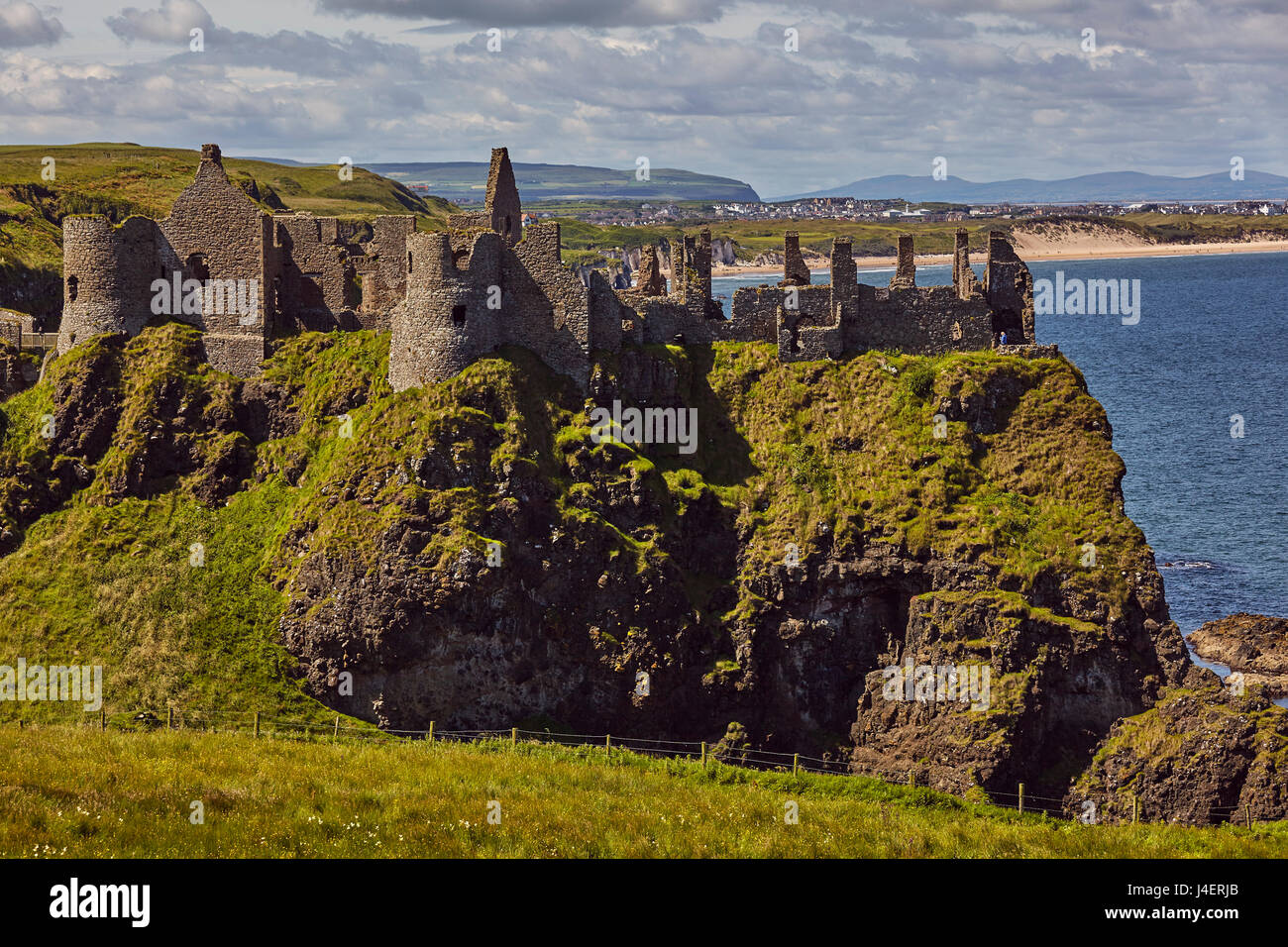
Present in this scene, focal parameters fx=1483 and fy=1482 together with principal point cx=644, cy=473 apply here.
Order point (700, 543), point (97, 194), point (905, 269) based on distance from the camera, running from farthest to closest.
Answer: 1. point (97, 194)
2. point (905, 269)
3. point (700, 543)

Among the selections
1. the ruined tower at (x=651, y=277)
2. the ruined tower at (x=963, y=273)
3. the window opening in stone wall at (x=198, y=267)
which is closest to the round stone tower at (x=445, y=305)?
the window opening in stone wall at (x=198, y=267)

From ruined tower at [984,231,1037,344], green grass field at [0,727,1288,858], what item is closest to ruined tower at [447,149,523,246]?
ruined tower at [984,231,1037,344]

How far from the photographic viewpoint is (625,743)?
53750 millimetres

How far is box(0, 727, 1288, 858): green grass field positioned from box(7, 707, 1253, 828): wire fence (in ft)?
16.7

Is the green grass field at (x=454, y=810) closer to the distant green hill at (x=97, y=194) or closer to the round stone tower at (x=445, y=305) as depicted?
the round stone tower at (x=445, y=305)

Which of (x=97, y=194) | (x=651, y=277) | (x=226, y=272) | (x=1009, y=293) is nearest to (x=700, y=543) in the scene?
(x=651, y=277)

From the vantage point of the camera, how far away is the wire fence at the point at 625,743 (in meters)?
47.9

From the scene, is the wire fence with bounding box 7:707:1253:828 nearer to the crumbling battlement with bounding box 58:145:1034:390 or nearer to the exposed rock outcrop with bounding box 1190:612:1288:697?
the crumbling battlement with bounding box 58:145:1034:390

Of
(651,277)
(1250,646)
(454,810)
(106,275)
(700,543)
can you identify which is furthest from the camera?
(1250,646)

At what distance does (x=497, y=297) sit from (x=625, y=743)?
17.9 m

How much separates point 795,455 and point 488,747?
63.9 ft

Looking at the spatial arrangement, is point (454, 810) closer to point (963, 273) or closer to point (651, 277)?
point (963, 273)

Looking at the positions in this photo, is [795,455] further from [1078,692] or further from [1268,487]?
[1268,487]
